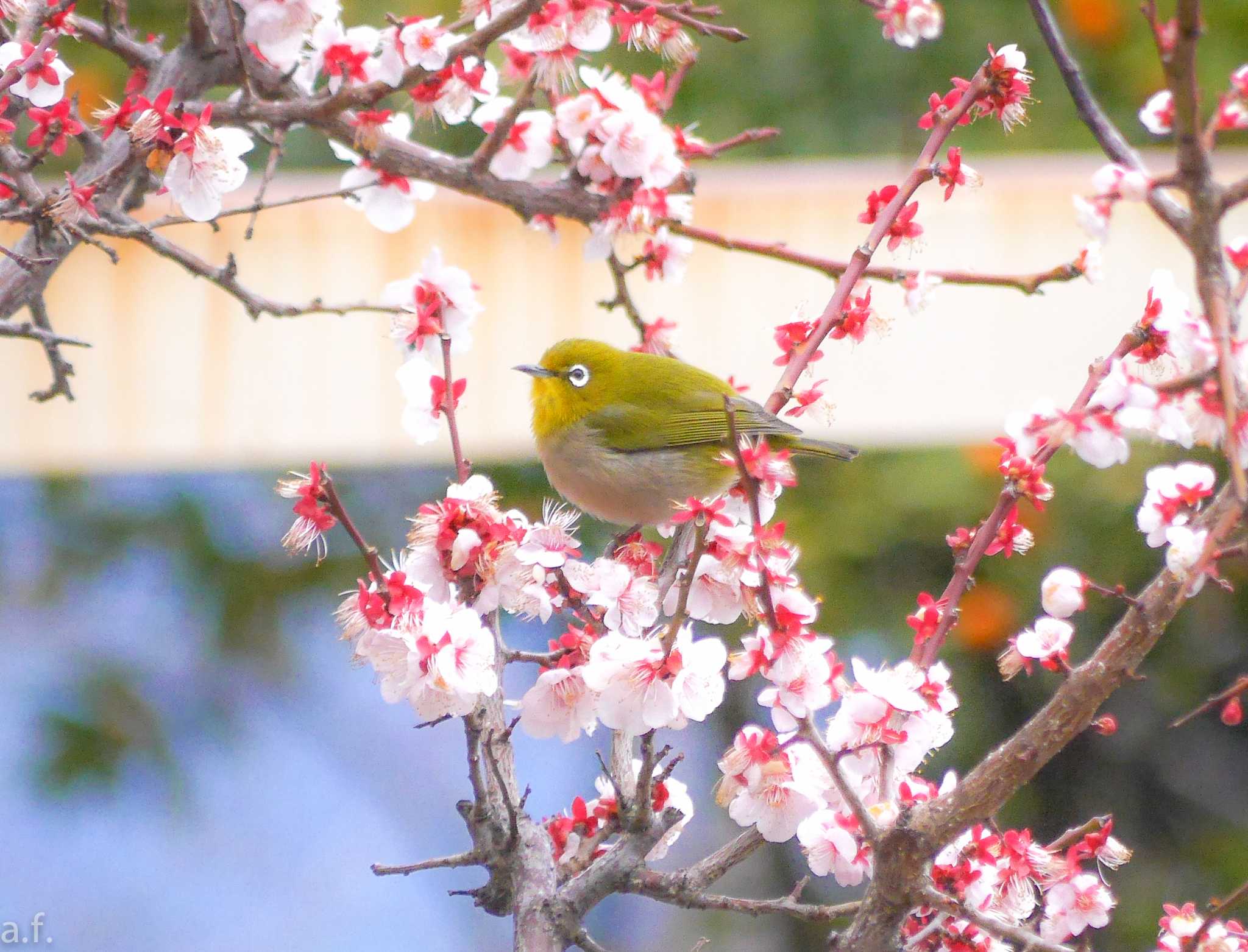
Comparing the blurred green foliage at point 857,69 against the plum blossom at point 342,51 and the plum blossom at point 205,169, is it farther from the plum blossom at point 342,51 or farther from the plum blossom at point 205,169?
the plum blossom at point 205,169

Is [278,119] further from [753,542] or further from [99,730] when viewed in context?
[99,730]

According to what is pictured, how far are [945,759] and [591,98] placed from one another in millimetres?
3253

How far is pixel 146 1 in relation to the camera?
5422mm

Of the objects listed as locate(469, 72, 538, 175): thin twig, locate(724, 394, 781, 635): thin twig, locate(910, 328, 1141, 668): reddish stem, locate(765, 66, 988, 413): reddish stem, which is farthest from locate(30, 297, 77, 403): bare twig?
locate(910, 328, 1141, 668): reddish stem

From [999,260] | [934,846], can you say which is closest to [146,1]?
[999,260]

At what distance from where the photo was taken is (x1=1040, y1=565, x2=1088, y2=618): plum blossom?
1.64 metres

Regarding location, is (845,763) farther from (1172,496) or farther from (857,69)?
(857,69)

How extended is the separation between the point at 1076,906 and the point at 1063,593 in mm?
476

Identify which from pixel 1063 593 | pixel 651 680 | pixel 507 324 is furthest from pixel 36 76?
pixel 507 324

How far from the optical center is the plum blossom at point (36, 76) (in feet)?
6.30

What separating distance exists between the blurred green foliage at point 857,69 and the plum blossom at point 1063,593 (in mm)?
3863

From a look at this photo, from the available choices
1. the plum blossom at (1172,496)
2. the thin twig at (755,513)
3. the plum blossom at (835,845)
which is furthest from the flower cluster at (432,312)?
the plum blossom at (1172,496)

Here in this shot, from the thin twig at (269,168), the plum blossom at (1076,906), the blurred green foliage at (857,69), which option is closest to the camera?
the plum blossom at (1076,906)

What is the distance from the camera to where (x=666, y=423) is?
10.5 feet
